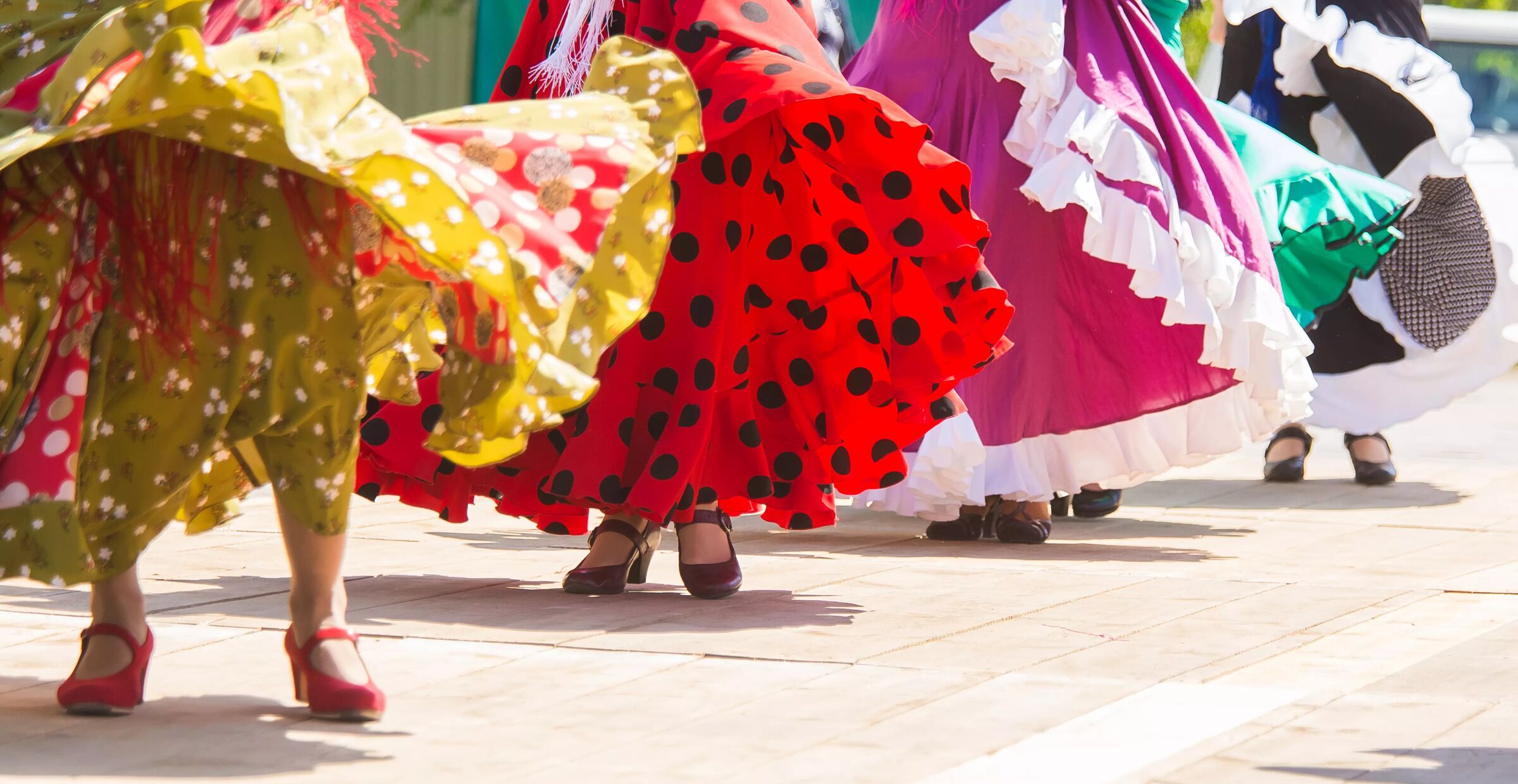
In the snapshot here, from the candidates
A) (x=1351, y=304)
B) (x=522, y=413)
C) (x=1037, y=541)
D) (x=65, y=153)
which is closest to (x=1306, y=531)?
(x=1037, y=541)

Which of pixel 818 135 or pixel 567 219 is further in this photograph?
pixel 818 135

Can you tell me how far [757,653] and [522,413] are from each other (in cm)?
94

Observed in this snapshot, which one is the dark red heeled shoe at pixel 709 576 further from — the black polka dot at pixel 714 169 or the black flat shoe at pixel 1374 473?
the black flat shoe at pixel 1374 473

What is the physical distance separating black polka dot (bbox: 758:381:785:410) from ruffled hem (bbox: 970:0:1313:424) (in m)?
1.14

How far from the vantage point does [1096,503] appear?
604cm

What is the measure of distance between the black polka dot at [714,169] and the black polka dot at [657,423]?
0.50 metres

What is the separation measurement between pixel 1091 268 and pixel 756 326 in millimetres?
1369

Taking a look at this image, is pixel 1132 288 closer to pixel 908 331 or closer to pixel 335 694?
pixel 908 331

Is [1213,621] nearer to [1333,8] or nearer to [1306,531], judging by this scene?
[1306,531]

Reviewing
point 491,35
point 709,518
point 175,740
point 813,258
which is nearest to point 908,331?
point 813,258

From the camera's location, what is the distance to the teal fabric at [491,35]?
1263 centimetres

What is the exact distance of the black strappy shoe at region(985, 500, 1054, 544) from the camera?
5293mm

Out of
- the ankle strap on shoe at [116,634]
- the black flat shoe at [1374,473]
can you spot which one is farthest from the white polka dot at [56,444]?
the black flat shoe at [1374,473]

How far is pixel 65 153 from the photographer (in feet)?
Answer: 8.99
